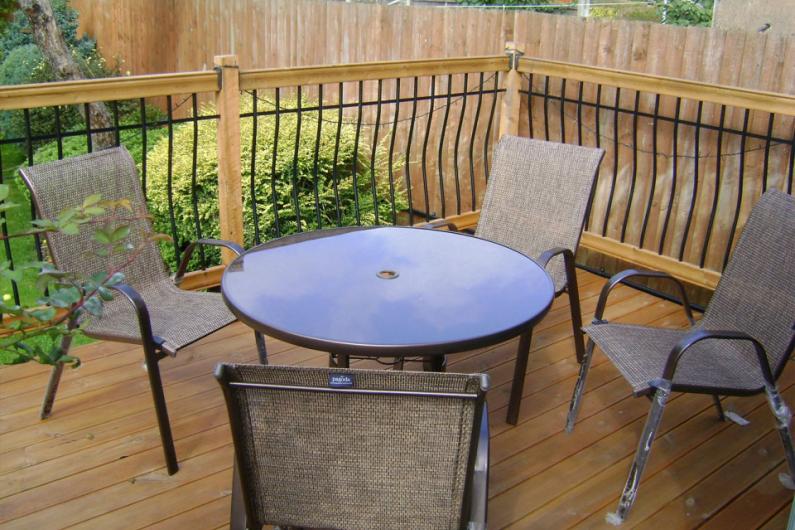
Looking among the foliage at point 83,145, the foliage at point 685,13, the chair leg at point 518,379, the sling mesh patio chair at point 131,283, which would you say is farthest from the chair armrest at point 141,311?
the foliage at point 685,13

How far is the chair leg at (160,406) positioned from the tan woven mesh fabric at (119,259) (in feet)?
0.19

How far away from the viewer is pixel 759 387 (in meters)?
2.57

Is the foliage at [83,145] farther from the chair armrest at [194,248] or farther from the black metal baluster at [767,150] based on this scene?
the black metal baluster at [767,150]

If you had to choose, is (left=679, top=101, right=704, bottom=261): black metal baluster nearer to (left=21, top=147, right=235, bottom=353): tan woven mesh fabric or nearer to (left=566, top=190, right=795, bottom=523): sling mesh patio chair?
(left=566, top=190, right=795, bottom=523): sling mesh patio chair

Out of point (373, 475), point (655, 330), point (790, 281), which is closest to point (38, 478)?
point (373, 475)

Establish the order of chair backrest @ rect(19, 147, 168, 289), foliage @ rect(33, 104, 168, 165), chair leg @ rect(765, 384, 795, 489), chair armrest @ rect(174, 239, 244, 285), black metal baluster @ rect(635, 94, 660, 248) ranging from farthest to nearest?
1. foliage @ rect(33, 104, 168, 165)
2. black metal baluster @ rect(635, 94, 660, 248)
3. chair armrest @ rect(174, 239, 244, 285)
4. chair backrest @ rect(19, 147, 168, 289)
5. chair leg @ rect(765, 384, 795, 489)

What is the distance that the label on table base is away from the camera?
1.60 m

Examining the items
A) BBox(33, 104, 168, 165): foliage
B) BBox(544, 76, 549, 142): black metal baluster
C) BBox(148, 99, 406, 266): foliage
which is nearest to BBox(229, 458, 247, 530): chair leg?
BBox(544, 76, 549, 142): black metal baluster

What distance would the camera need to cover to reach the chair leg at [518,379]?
2.89 m

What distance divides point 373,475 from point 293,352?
6.34 ft

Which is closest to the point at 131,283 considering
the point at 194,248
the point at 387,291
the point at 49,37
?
the point at 194,248

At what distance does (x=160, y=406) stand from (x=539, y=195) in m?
1.89

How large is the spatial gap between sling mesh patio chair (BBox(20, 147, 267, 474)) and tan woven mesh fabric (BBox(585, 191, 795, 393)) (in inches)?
53.8

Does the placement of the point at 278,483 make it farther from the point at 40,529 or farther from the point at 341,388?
the point at 40,529
